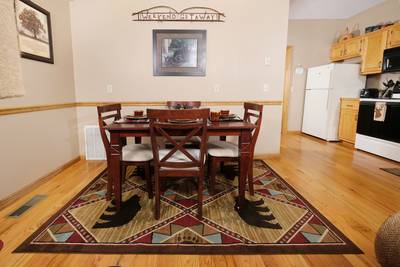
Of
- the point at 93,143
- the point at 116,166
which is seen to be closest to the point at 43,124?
the point at 93,143

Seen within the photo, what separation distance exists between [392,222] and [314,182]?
61.3 inches

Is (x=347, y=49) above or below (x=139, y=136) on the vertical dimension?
above

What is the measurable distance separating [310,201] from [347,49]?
13.4ft

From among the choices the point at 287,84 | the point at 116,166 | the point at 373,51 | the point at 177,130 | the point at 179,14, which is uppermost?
the point at 179,14

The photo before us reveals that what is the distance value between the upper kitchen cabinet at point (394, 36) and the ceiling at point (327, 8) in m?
0.94

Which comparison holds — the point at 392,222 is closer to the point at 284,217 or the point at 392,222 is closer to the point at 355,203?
the point at 284,217

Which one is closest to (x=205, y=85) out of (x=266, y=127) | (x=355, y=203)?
(x=266, y=127)

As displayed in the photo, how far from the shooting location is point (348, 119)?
4.42 meters

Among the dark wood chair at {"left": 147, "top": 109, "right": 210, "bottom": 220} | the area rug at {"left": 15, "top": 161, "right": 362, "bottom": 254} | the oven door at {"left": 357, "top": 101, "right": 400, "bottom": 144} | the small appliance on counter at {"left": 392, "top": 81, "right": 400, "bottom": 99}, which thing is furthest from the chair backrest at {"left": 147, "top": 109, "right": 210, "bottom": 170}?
the small appliance on counter at {"left": 392, "top": 81, "right": 400, "bottom": 99}

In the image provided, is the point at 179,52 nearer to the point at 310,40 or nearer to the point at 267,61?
the point at 267,61

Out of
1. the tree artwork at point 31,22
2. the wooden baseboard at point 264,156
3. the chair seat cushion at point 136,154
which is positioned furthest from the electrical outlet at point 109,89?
the wooden baseboard at point 264,156

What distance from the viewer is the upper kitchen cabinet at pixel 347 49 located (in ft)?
14.4

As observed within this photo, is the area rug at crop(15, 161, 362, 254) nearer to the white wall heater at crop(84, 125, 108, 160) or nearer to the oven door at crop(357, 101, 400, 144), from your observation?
the white wall heater at crop(84, 125, 108, 160)

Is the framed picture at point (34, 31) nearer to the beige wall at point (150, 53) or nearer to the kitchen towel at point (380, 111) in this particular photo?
the beige wall at point (150, 53)
